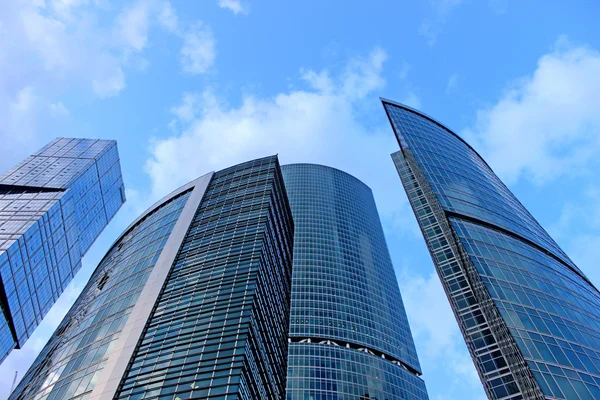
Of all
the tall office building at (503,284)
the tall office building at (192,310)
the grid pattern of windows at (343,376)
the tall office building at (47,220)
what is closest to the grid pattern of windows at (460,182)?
the tall office building at (503,284)

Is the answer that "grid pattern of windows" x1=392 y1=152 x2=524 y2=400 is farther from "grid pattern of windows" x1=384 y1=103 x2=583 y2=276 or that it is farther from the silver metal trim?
the silver metal trim

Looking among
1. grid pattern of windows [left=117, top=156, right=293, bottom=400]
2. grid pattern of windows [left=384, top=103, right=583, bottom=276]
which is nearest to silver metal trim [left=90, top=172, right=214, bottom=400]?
grid pattern of windows [left=117, top=156, right=293, bottom=400]

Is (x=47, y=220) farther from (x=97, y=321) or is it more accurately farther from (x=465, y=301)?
(x=465, y=301)

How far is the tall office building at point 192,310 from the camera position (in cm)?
4233

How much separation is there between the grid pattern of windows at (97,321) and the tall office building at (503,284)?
39.0 meters

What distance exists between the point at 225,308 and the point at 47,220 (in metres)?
113

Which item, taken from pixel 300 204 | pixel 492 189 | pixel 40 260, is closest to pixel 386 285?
pixel 300 204

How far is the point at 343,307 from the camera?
395ft

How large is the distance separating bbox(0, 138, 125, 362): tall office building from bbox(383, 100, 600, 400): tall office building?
105 m

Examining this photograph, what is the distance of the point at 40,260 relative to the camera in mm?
141250

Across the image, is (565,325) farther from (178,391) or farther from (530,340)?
(178,391)

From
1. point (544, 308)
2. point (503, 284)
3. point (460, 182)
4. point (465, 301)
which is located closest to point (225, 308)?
point (465, 301)

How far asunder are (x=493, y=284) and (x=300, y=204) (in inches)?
4112

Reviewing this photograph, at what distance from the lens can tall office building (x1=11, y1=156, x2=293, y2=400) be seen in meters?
42.3
